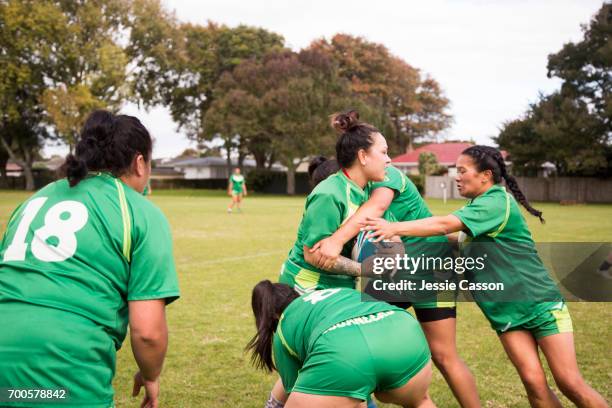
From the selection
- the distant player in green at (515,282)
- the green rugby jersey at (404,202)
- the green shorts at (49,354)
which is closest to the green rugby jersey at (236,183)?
the green rugby jersey at (404,202)

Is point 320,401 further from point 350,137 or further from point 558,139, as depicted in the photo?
point 558,139

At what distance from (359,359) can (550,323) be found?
75.5 inches

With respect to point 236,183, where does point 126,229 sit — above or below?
above

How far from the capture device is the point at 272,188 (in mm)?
62375

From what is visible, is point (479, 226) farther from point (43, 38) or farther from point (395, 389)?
point (43, 38)

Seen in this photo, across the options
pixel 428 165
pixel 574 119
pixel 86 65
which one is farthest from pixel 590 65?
pixel 86 65

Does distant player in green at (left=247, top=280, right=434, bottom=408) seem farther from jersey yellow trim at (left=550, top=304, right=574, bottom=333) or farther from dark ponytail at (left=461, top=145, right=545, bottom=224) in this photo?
dark ponytail at (left=461, top=145, right=545, bottom=224)

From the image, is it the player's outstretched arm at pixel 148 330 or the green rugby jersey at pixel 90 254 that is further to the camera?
the player's outstretched arm at pixel 148 330

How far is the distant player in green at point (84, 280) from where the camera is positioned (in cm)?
256

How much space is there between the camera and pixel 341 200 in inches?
156

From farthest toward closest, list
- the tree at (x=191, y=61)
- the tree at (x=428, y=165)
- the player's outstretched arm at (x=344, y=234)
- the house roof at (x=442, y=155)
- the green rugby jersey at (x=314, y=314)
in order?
the house roof at (x=442, y=155), the tree at (x=191, y=61), the tree at (x=428, y=165), the player's outstretched arm at (x=344, y=234), the green rugby jersey at (x=314, y=314)

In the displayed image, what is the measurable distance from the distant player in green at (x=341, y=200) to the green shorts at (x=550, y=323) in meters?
1.29

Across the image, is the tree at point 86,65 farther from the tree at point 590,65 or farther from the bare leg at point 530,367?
the bare leg at point 530,367

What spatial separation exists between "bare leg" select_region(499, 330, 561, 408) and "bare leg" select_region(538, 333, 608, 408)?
0.09 meters
